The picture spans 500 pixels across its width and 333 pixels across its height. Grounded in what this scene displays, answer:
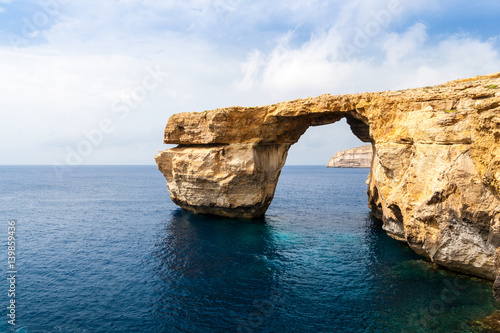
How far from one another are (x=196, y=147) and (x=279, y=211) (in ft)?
56.7

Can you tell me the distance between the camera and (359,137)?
4256cm

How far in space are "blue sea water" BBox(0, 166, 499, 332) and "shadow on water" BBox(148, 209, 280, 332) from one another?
0.08m

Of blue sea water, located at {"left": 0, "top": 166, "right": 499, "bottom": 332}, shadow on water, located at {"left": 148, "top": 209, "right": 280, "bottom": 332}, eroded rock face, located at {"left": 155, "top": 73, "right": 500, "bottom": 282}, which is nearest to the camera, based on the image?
blue sea water, located at {"left": 0, "top": 166, "right": 499, "bottom": 332}

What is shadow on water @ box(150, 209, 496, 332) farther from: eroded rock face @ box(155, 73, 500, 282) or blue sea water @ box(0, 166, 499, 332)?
eroded rock face @ box(155, 73, 500, 282)

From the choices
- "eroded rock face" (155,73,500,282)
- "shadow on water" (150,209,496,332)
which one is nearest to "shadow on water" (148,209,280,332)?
"shadow on water" (150,209,496,332)

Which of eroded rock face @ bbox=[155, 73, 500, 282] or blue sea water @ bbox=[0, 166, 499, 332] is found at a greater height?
eroded rock face @ bbox=[155, 73, 500, 282]

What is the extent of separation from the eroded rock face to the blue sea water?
3.23m

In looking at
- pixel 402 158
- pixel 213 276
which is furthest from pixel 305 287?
pixel 402 158

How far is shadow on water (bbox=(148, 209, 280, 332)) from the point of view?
17.9m

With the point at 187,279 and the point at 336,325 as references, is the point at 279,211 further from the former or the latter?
the point at 336,325

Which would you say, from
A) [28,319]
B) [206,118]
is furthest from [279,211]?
[28,319]

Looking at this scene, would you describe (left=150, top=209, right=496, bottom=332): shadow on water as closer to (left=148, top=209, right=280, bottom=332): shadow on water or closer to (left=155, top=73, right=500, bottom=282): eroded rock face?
(left=148, top=209, right=280, bottom=332): shadow on water

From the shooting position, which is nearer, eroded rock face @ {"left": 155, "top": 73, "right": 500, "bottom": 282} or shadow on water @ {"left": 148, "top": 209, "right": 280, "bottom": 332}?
shadow on water @ {"left": 148, "top": 209, "right": 280, "bottom": 332}

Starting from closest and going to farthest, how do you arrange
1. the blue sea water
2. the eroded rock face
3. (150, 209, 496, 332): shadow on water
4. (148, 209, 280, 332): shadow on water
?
1. (150, 209, 496, 332): shadow on water
2. the blue sea water
3. (148, 209, 280, 332): shadow on water
4. the eroded rock face
